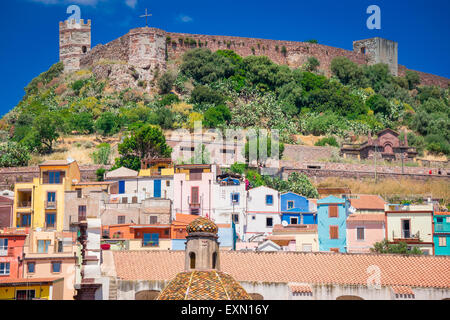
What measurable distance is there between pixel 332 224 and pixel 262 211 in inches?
252

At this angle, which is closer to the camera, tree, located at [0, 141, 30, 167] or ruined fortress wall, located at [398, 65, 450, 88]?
tree, located at [0, 141, 30, 167]

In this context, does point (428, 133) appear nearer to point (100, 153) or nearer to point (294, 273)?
point (100, 153)

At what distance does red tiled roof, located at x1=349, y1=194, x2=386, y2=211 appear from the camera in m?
51.8

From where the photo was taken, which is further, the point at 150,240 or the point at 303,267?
the point at 150,240

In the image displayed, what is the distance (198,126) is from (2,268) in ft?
127

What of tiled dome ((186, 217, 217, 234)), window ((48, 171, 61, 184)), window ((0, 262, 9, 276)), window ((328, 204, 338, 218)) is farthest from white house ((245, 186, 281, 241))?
tiled dome ((186, 217, 217, 234))

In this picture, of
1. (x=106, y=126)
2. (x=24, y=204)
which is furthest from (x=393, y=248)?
(x=106, y=126)

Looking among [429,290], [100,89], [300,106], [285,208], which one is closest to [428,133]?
[300,106]

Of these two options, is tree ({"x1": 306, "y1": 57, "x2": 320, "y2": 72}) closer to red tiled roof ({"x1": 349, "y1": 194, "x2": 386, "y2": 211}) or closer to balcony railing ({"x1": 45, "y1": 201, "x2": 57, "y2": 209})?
red tiled roof ({"x1": 349, "y1": 194, "x2": 386, "y2": 211})

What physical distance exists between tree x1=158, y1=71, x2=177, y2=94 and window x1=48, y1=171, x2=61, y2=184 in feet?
104

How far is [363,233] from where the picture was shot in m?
46.3

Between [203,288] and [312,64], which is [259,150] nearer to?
[312,64]

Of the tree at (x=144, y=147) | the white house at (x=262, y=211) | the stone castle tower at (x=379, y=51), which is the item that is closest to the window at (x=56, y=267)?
the white house at (x=262, y=211)

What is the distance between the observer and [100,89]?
8500 cm
